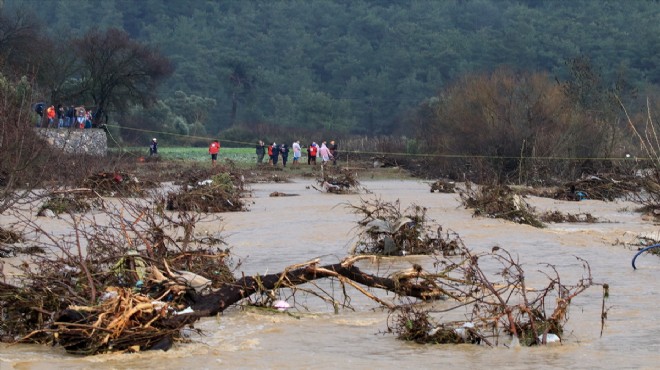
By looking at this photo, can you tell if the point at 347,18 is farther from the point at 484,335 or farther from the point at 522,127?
the point at 484,335

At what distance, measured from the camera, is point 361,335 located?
11.4m

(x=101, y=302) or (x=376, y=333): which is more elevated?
(x=101, y=302)

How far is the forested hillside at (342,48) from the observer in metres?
98.6

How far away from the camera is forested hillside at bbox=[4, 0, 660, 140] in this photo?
324 ft

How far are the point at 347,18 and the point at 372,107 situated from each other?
20876 mm

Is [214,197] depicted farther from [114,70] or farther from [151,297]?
[114,70]

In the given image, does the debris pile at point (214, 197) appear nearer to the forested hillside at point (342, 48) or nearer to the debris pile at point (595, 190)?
the debris pile at point (595, 190)

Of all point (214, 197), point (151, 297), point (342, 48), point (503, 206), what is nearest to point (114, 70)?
point (214, 197)

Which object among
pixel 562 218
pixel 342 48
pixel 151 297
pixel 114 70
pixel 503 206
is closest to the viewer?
pixel 151 297

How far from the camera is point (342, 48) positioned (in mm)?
118125

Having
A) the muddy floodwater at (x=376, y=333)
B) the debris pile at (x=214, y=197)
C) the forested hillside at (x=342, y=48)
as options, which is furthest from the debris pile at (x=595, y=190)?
the forested hillside at (x=342, y=48)

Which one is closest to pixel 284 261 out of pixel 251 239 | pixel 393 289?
pixel 251 239

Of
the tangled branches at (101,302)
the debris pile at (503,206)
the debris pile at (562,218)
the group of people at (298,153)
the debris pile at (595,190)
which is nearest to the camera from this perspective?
the tangled branches at (101,302)

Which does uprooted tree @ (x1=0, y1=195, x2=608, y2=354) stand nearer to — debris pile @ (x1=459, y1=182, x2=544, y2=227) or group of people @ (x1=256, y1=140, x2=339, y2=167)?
debris pile @ (x1=459, y1=182, x2=544, y2=227)
